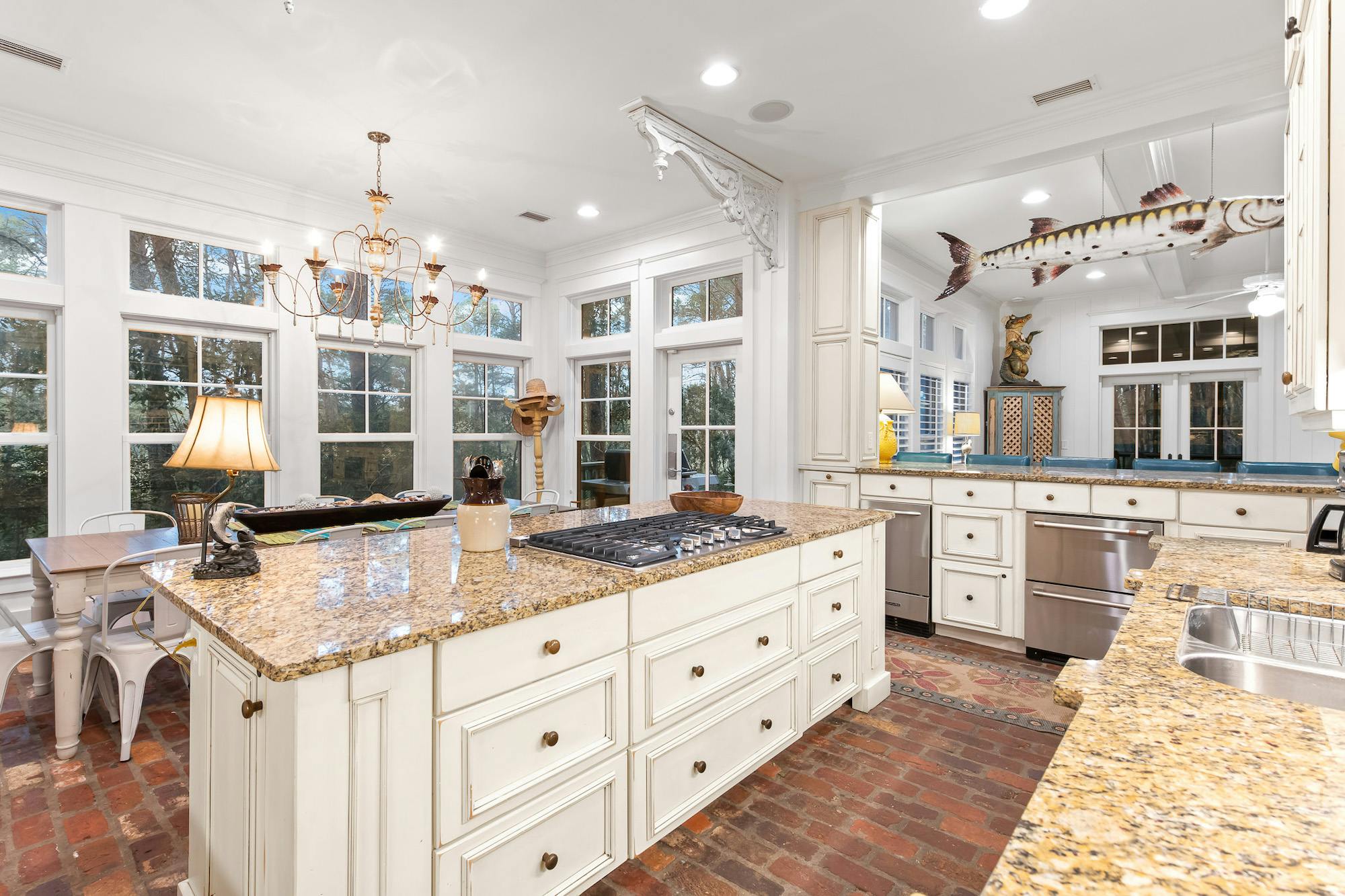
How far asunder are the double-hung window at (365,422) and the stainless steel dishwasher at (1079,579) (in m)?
4.39

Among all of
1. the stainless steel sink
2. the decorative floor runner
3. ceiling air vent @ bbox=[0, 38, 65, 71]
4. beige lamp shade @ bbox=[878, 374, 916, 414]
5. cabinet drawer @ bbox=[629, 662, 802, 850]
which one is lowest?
the decorative floor runner

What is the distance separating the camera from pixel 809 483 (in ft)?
14.3

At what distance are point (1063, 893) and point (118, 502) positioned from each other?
4.80 meters

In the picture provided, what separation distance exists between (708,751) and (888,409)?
3119 millimetres

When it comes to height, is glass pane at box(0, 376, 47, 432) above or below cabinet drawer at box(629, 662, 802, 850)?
above

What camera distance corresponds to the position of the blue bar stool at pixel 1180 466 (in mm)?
3752

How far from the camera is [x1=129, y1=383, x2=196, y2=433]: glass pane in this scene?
152 inches

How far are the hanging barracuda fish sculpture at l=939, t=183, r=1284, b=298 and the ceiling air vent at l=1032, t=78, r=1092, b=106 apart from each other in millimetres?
620

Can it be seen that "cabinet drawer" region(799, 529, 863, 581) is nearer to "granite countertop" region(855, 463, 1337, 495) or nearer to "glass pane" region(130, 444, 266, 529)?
"granite countertop" region(855, 463, 1337, 495)

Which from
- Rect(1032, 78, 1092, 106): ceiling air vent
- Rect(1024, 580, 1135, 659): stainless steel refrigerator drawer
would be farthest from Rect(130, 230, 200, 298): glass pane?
Rect(1024, 580, 1135, 659): stainless steel refrigerator drawer

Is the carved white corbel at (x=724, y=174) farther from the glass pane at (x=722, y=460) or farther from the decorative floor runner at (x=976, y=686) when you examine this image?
the decorative floor runner at (x=976, y=686)

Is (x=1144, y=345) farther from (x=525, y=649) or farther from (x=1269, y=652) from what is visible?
(x=525, y=649)

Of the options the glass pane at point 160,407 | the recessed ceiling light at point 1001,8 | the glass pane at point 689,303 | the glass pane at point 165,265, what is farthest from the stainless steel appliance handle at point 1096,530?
the glass pane at point 165,265

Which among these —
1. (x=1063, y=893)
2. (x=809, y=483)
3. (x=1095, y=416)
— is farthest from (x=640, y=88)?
(x=1095, y=416)
